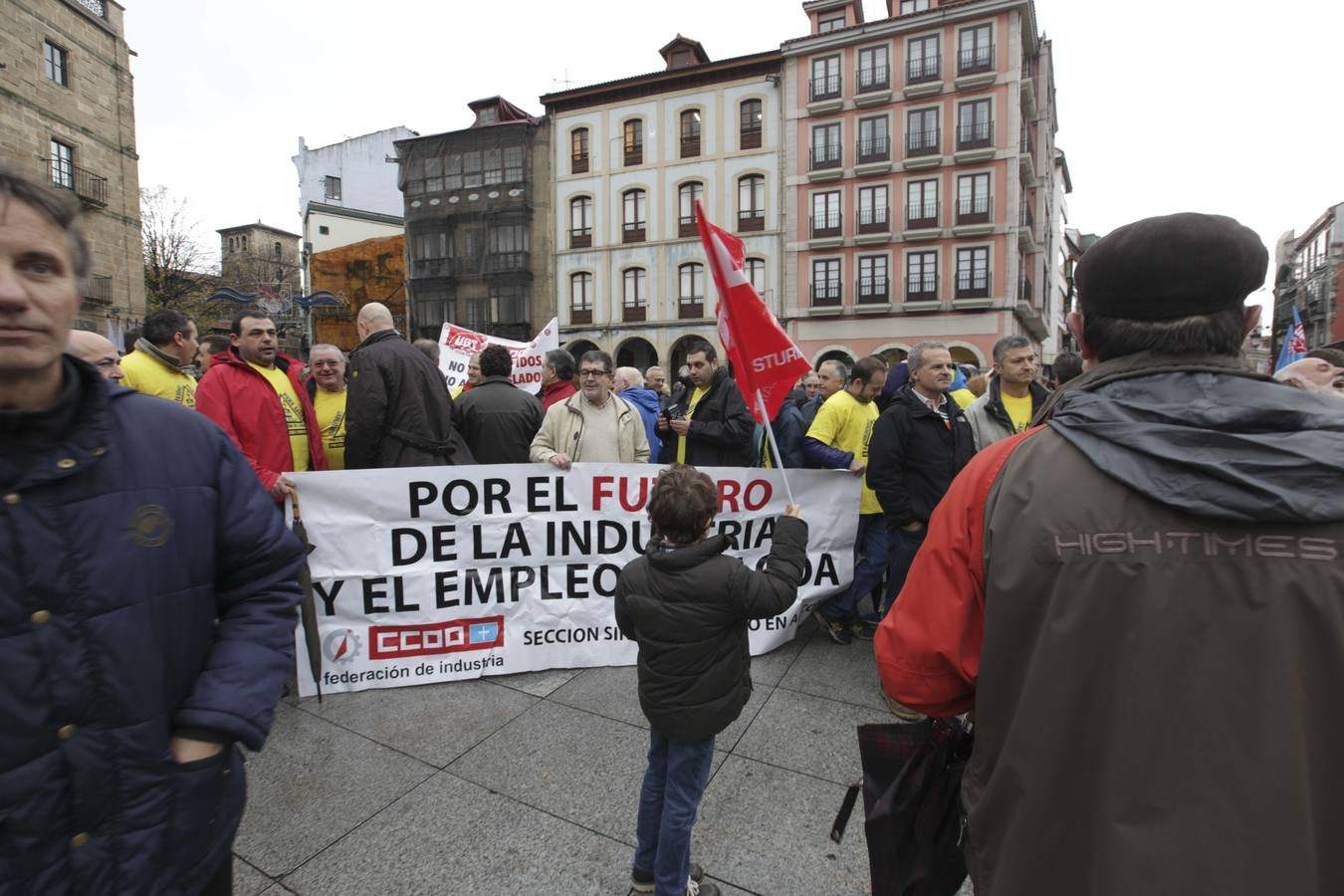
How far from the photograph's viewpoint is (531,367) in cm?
882

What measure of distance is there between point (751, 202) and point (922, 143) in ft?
23.2

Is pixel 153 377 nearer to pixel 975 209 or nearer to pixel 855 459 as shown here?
pixel 855 459

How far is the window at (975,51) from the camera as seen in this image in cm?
2602

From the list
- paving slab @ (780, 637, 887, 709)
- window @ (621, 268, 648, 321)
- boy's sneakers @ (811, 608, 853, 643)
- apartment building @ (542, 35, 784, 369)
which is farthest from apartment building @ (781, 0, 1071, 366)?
paving slab @ (780, 637, 887, 709)

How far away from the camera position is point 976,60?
2633 cm

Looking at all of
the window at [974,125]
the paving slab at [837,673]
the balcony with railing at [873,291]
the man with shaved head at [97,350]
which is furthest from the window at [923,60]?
the man with shaved head at [97,350]

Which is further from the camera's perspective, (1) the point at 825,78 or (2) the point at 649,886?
(1) the point at 825,78

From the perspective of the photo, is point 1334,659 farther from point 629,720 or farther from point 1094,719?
point 629,720

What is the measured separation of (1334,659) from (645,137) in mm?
32680

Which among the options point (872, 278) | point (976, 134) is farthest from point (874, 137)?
point (872, 278)

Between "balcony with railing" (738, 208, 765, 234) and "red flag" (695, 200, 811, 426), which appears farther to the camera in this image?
"balcony with railing" (738, 208, 765, 234)

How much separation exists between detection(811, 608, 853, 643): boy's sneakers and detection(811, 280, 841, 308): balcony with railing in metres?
25.4

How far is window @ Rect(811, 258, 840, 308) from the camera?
2858 cm

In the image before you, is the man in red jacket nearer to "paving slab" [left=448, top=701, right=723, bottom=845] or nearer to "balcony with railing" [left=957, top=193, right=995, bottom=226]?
"paving slab" [left=448, top=701, right=723, bottom=845]
